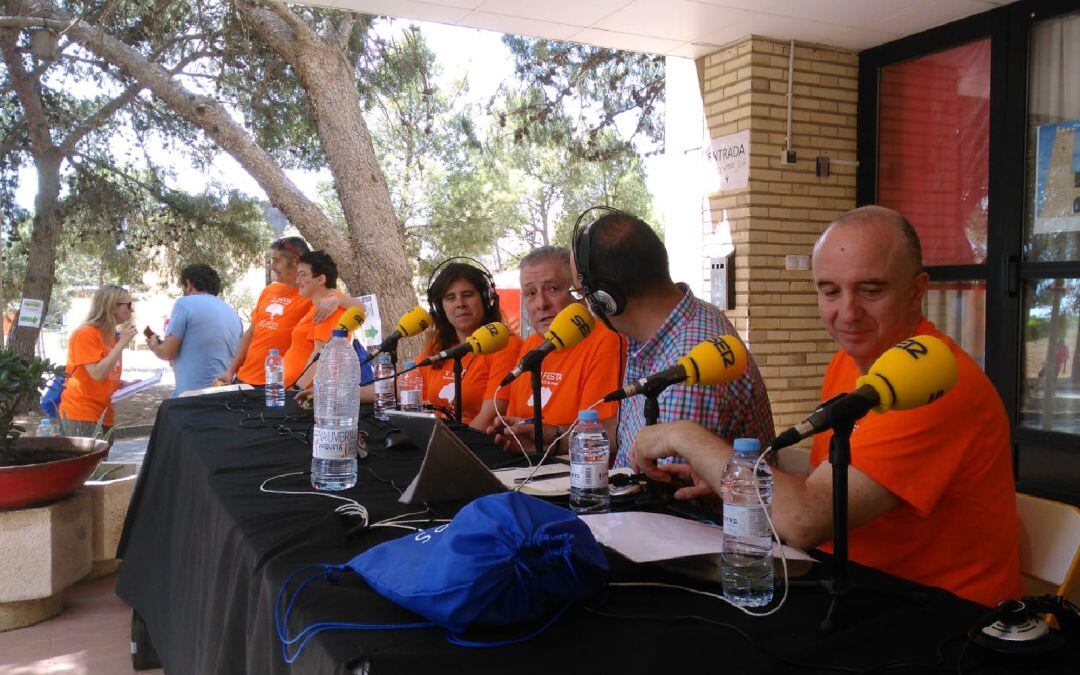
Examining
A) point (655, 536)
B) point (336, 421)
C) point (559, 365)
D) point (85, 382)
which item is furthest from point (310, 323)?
point (655, 536)

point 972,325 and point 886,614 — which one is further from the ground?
point 972,325

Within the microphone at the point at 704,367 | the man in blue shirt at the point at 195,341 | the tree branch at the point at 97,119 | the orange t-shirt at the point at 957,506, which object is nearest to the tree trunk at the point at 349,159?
the tree branch at the point at 97,119

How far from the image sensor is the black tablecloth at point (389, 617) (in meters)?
1.14

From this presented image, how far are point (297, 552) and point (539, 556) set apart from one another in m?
0.60

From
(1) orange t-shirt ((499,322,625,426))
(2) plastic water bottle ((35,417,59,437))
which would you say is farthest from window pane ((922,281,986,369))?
(2) plastic water bottle ((35,417,59,437))

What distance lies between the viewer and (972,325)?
5.18 metres

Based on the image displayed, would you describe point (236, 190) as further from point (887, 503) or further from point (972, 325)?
point (887, 503)

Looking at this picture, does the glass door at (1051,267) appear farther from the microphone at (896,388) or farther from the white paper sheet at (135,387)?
the white paper sheet at (135,387)

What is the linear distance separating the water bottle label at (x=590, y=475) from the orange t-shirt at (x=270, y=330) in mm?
4312

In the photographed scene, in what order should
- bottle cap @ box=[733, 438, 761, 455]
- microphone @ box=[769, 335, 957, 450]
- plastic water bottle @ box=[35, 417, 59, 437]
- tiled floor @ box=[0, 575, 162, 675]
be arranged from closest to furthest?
microphone @ box=[769, 335, 957, 450], bottle cap @ box=[733, 438, 761, 455], tiled floor @ box=[0, 575, 162, 675], plastic water bottle @ box=[35, 417, 59, 437]

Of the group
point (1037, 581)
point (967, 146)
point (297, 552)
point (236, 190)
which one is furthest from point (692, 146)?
point (236, 190)

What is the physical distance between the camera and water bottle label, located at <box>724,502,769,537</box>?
4.57ft

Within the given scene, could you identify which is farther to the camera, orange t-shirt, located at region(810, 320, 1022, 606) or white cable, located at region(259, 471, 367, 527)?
white cable, located at region(259, 471, 367, 527)

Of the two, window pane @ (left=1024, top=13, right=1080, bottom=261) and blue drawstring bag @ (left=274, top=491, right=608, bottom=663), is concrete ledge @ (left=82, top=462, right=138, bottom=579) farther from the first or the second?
window pane @ (left=1024, top=13, right=1080, bottom=261)
